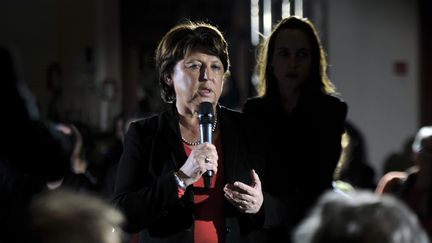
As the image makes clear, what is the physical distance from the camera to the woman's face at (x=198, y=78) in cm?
288

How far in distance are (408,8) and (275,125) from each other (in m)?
5.61

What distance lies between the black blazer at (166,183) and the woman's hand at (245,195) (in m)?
0.07

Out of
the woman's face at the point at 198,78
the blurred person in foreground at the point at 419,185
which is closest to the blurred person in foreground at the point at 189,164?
the woman's face at the point at 198,78

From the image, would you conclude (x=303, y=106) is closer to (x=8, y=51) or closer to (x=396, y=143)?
(x=8, y=51)

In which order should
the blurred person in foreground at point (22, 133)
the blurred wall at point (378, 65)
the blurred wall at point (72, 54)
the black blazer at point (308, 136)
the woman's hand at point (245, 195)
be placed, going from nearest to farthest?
the blurred person in foreground at point (22, 133)
the woman's hand at point (245, 195)
the black blazer at point (308, 136)
the blurred wall at point (378, 65)
the blurred wall at point (72, 54)

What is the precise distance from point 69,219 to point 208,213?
47.6 inches

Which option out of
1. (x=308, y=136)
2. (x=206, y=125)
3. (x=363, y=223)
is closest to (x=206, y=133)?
(x=206, y=125)

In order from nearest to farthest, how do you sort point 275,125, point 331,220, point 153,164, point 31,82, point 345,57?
point 331,220 < point 153,164 < point 275,125 < point 345,57 < point 31,82

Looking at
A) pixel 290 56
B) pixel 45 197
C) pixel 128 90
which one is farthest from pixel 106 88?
pixel 45 197

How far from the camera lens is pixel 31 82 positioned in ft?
36.5

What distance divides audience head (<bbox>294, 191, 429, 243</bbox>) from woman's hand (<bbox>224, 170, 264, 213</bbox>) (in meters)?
0.93

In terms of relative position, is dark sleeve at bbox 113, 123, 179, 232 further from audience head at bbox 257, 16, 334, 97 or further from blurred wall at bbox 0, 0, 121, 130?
blurred wall at bbox 0, 0, 121, 130

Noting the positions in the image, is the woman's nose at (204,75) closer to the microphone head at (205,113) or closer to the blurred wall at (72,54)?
the microphone head at (205,113)

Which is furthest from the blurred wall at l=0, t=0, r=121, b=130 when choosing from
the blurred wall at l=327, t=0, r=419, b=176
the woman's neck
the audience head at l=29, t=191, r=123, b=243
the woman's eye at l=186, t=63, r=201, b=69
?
the audience head at l=29, t=191, r=123, b=243
